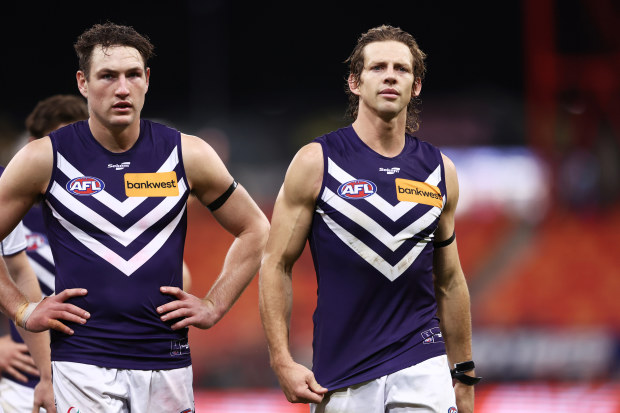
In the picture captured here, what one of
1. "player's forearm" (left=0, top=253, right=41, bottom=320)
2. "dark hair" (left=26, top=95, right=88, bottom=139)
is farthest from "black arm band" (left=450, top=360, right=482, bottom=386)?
"dark hair" (left=26, top=95, right=88, bottom=139)

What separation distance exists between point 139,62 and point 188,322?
1036mm

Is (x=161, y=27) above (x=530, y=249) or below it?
above

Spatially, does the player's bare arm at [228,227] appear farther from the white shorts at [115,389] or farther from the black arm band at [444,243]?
the black arm band at [444,243]

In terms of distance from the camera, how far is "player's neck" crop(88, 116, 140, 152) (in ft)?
12.0

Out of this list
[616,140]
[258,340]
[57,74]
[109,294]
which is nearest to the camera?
[109,294]

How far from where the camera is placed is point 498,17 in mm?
23156

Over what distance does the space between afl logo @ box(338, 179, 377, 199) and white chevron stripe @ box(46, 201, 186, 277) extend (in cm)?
72

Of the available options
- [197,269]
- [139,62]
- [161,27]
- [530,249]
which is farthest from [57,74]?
[139,62]

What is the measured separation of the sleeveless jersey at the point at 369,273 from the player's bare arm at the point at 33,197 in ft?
3.05

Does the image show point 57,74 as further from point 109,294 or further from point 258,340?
point 109,294

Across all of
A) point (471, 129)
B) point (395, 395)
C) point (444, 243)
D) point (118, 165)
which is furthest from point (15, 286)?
point (471, 129)

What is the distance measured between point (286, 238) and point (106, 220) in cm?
69

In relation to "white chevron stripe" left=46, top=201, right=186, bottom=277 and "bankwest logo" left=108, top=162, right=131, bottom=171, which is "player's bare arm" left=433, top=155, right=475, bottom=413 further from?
"bankwest logo" left=108, top=162, right=131, bottom=171

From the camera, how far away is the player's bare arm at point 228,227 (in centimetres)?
361
